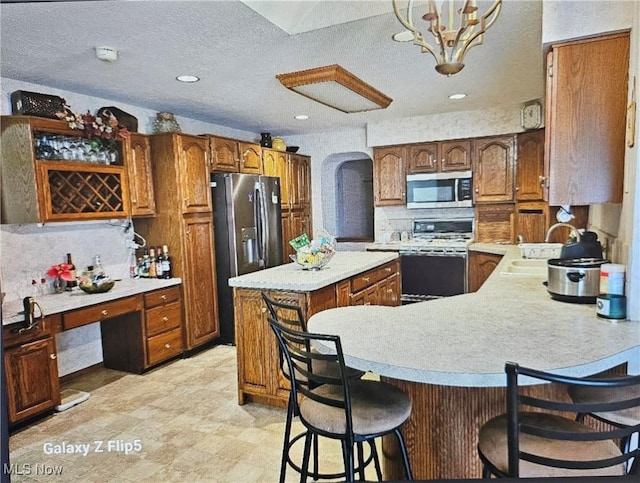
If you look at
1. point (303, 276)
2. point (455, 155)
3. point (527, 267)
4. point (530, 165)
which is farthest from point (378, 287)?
point (530, 165)

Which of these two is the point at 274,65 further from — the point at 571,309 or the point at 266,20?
the point at 571,309

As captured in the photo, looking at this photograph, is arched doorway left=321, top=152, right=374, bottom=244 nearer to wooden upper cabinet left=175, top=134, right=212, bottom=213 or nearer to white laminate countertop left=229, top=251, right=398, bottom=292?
wooden upper cabinet left=175, top=134, right=212, bottom=213

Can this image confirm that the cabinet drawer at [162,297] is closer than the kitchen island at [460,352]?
No

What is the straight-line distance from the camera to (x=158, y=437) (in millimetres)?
2225

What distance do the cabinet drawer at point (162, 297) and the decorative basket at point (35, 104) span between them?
1.39 m

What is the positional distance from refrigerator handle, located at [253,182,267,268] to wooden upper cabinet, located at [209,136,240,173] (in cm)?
30

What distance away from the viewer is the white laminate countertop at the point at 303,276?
2316 millimetres

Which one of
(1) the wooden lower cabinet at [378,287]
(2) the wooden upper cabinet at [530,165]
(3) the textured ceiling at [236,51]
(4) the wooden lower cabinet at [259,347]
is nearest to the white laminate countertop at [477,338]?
(4) the wooden lower cabinet at [259,347]

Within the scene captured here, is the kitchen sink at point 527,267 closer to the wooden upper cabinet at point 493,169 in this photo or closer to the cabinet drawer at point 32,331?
the wooden upper cabinet at point 493,169

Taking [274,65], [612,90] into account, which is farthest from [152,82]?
[612,90]

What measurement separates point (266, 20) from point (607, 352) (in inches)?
74.2

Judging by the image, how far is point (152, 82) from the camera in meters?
2.80

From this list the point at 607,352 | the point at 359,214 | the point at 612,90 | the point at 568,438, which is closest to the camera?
the point at 568,438

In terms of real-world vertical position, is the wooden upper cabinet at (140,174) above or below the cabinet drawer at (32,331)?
above
